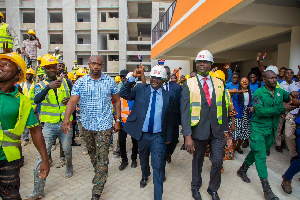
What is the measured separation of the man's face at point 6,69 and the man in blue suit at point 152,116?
1545 mm

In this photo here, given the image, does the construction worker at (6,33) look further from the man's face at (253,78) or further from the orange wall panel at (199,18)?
A: the man's face at (253,78)

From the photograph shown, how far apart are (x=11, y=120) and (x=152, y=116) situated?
184 centimetres

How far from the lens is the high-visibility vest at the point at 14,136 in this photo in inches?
79.3

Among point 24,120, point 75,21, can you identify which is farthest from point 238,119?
point 75,21

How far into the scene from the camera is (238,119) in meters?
5.17

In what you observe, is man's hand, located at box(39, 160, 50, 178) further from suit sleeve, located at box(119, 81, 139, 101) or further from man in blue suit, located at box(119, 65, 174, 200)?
suit sleeve, located at box(119, 81, 139, 101)

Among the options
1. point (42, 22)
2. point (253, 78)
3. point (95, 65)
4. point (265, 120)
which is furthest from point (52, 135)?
point (42, 22)

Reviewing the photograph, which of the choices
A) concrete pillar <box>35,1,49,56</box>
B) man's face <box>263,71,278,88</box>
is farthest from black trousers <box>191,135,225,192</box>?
concrete pillar <box>35,1,49,56</box>

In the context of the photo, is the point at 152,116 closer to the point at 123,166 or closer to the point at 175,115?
the point at 175,115

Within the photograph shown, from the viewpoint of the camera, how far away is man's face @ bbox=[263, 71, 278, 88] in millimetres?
3484

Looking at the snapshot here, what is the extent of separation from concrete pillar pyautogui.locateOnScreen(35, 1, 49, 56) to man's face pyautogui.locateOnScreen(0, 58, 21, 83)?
93.8ft

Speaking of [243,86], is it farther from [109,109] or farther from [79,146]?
[79,146]

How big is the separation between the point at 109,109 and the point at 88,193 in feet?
4.76

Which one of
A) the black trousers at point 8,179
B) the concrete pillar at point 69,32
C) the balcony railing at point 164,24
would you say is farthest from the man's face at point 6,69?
the concrete pillar at point 69,32
